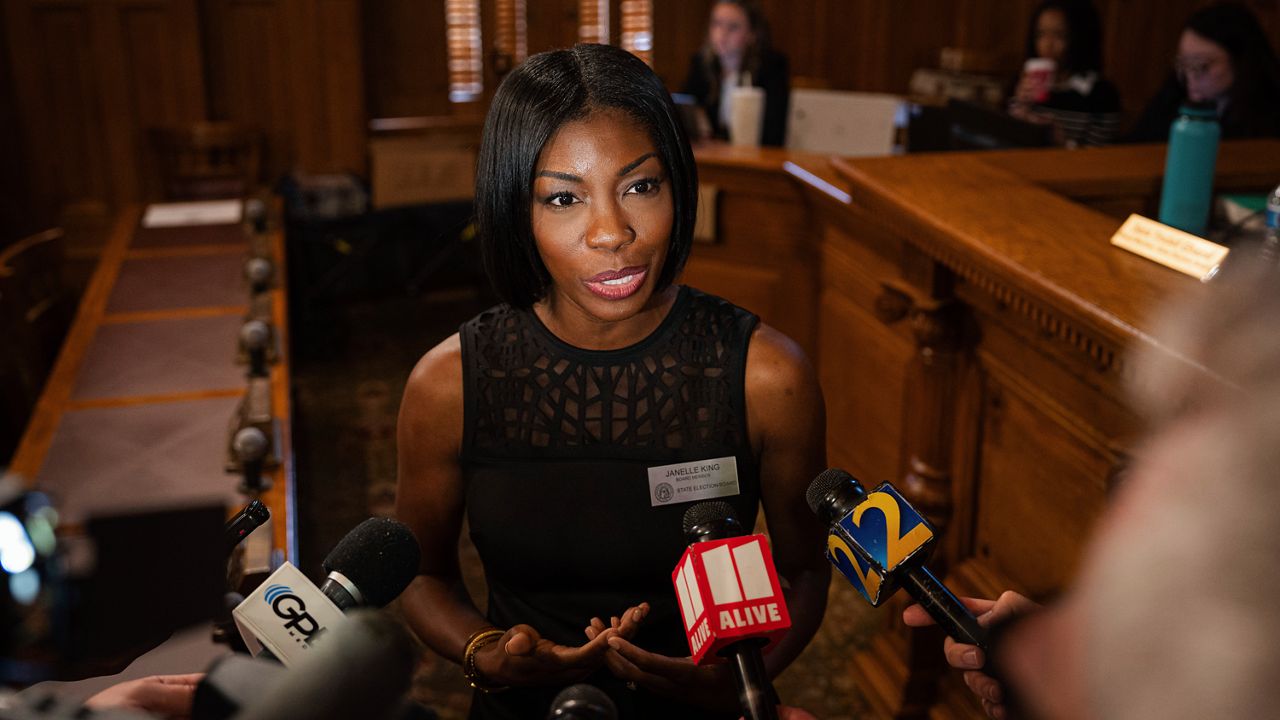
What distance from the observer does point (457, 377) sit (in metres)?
1.46

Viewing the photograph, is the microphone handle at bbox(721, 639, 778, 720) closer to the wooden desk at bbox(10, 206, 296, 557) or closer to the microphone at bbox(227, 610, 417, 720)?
the microphone at bbox(227, 610, 417, 720)

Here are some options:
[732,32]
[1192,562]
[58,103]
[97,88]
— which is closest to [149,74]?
[97,88]

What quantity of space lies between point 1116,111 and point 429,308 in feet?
11.6

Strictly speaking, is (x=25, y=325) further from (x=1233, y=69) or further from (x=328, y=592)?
(x=1233, y=69)

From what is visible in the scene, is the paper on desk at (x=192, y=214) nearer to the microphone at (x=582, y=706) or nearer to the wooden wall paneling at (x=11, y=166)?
the wooden wall paneling at (x=11, y=166)

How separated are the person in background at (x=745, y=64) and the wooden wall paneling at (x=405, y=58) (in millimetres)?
2215

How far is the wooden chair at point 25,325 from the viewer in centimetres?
323

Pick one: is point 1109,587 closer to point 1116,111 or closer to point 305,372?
point 1116,111

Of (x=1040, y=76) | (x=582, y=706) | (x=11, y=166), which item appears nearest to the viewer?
(x=582, y=706)

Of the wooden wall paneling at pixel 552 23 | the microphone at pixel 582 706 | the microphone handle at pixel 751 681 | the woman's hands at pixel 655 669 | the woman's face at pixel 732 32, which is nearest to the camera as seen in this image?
the microphone at pixel 582 706

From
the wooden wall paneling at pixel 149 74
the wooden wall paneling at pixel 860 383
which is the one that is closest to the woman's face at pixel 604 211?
the wooden wall paneling at pixel 860 383

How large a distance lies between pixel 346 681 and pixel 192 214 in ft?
16.6

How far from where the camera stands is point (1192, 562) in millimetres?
443

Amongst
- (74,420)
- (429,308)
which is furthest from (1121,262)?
(429,308)
